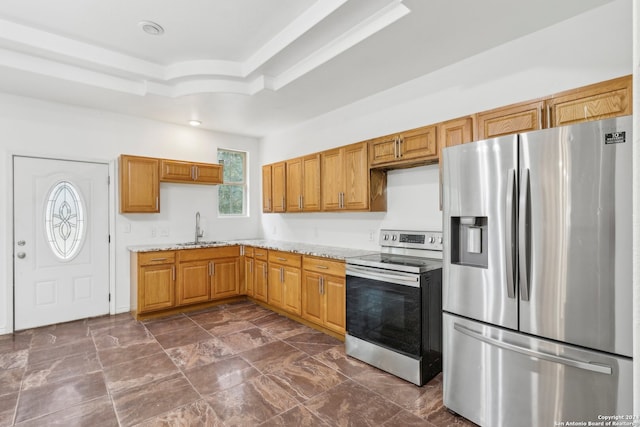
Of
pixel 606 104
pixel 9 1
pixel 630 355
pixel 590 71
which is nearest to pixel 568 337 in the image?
pixel 630 355

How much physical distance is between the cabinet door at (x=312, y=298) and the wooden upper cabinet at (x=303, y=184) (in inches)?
35.5

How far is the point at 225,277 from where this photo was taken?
477cm

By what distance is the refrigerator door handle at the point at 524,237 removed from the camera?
182cm

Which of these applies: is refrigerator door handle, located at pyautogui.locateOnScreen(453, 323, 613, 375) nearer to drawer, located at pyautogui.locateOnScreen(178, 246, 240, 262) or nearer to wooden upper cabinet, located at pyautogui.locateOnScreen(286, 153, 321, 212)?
wooden upper cabinet, located at pyautogui.locateOnScreen(286, 153, 321, 212)

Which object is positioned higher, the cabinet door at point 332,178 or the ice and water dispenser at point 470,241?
the cabinet door at point 332,178

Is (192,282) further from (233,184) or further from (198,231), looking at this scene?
(233,184)

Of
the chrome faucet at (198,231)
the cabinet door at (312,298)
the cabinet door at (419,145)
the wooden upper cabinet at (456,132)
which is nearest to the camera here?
the wooden upper cabinet at (456,132)

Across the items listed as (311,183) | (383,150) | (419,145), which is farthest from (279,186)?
(419,145)

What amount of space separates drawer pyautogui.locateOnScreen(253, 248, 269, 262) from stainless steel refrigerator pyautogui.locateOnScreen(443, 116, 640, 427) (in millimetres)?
2759

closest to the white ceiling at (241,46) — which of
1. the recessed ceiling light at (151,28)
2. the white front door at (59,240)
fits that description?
the recessed ceiling light at (151,28)

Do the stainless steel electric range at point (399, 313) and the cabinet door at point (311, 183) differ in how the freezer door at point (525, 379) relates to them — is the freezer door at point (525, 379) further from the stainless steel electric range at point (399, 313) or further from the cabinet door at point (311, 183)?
the cabinet door at point (311, 183)

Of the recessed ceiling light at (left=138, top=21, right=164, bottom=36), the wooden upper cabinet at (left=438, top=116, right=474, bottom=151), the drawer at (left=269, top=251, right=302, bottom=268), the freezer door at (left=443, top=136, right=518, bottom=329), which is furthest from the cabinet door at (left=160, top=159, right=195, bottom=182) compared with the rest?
the freezer door at (left=443, top=136, right=518, bottom=329)

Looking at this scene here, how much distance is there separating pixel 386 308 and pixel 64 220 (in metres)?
4.03

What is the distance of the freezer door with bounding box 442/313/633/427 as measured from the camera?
1.59m
